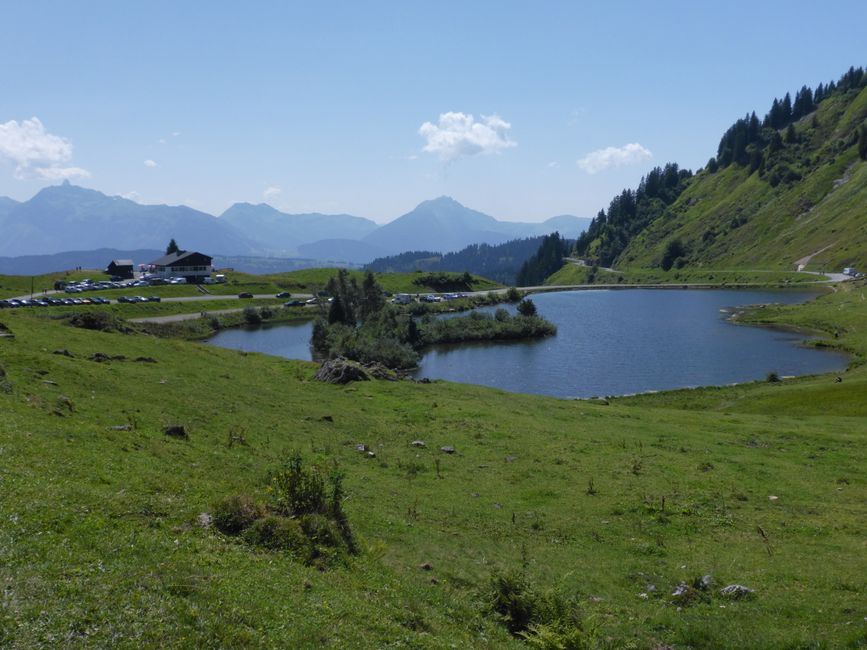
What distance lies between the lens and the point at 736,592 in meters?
18.9


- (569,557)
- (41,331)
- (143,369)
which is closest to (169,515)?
(569,557)

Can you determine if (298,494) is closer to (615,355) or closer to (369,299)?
(615,355)

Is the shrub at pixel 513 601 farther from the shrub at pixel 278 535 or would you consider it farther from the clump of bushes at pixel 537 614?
the shrub at pixel 278 535

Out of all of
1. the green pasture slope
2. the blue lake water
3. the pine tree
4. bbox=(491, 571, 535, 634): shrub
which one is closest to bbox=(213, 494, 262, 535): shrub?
the green pasture slope

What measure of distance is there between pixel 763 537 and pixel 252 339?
12981cm

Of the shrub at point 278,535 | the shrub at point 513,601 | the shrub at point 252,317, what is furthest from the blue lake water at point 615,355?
the shrub at point 278,535

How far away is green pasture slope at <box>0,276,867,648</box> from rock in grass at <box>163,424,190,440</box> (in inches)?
20.7

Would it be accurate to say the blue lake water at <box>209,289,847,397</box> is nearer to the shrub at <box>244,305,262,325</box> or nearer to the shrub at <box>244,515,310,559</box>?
the shrub at <box>244,305,262,325</box>

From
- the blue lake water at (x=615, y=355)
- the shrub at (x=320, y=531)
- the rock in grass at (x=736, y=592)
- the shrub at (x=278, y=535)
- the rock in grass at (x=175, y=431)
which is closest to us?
the shrub at (x=278, y=535)

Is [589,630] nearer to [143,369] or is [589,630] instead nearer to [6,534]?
[6,534]

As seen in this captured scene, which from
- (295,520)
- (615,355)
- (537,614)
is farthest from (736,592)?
(615,355)

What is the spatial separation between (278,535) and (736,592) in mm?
14323

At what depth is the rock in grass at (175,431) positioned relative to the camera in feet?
92.7

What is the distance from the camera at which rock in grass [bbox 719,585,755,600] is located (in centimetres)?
1878
